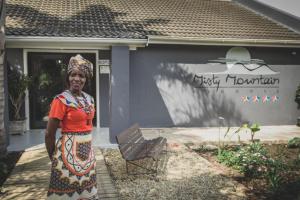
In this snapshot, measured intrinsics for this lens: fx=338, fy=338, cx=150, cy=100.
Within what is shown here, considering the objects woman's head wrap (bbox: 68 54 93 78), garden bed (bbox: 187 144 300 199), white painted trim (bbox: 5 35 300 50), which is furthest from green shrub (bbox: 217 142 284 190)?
white painted trim (bbox: 5 35 300 50)

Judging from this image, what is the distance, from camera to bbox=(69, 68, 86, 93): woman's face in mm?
3260

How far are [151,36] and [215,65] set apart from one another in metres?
2.82

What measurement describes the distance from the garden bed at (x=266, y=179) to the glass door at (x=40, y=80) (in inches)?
193

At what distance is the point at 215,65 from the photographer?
1184 cm

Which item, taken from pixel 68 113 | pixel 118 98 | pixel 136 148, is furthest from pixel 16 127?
pixel 68 113

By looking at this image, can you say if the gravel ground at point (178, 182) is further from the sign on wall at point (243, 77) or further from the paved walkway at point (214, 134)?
the sign on wall at point (243, 77)

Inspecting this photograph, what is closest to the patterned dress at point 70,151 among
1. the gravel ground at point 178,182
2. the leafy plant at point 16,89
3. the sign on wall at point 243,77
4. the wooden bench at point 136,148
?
the gravel ground at point 178,182

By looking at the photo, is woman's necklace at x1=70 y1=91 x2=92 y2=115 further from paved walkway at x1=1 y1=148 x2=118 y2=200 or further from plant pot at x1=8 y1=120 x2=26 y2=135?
plant pot at x1=8 y1=120 x2=26 y2=135

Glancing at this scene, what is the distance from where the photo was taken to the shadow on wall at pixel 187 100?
11.5 meters

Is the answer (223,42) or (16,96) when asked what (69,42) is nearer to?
(16,96)

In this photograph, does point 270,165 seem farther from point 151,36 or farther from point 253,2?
point 253,2

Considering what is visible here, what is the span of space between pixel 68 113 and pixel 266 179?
14.0 feet

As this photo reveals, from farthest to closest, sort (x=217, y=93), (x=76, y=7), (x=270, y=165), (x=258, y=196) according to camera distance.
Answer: (x=76, y=7), (x=217, y=93), (x=270, y=165), (x=258, y=196)

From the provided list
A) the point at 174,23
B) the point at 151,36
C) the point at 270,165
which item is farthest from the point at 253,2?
the point at 270,165
